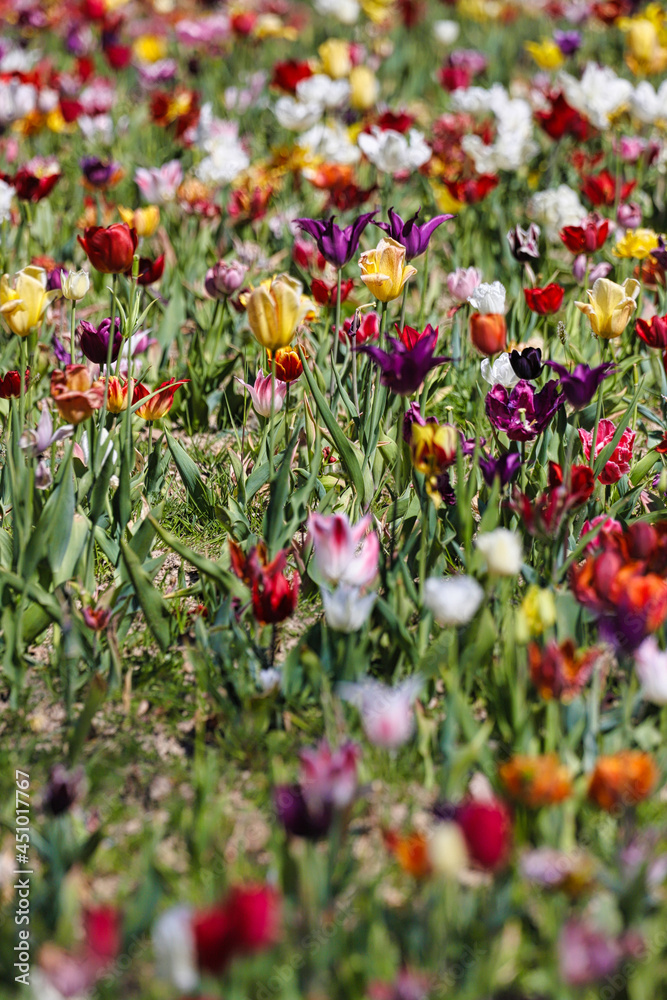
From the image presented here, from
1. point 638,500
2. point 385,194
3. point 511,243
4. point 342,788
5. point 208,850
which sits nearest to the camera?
point 342,788

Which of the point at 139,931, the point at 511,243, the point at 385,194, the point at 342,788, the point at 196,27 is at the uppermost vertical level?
the point at 196,27

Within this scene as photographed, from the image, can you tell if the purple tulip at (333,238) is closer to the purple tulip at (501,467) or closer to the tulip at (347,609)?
the purple tulip at (501,467)

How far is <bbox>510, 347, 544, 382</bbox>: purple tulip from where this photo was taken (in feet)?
6.75

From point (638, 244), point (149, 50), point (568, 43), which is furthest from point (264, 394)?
point (149, 50)

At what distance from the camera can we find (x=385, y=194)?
3529 millimetres

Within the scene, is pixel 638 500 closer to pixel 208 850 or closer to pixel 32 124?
pixel 208 850

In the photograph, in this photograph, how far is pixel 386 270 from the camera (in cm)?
217

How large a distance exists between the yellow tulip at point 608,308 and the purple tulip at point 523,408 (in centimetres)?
20

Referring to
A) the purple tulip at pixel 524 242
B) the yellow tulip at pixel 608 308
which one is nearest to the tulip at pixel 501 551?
the yellow tulip at pixel 608 308

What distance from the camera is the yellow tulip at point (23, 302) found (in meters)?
1.84

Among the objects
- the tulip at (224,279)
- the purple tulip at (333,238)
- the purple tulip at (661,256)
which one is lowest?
the purple tulip at (333,238)

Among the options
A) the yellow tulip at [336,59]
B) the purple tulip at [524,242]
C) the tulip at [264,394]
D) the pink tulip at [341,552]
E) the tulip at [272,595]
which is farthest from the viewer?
the yellow tulip at [336,59]

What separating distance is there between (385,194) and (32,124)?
6.08 ft

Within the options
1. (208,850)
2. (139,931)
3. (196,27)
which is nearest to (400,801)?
(208,850)
